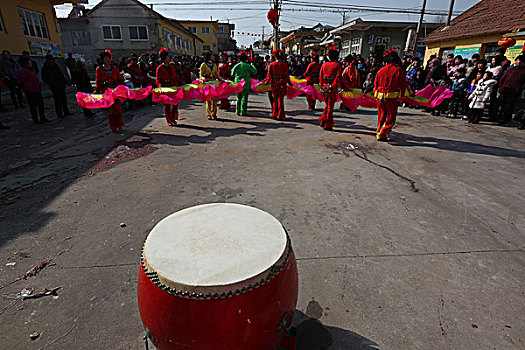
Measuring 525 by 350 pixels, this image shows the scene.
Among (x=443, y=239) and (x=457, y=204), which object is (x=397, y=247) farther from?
(x=457, y=204)

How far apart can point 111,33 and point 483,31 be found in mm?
27500

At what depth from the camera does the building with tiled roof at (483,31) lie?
375 inches

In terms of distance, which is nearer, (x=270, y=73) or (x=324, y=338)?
(x=324, y=338)

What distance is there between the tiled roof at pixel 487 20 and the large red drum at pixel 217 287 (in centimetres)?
1226

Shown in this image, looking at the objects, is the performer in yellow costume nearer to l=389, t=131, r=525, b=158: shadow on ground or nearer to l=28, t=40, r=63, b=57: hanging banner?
l=389, t=131, r=525, b=158: shadow on ground

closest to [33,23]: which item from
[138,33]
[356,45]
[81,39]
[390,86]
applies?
[138,33]

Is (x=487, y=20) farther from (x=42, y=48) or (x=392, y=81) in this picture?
(x=42, y=48)

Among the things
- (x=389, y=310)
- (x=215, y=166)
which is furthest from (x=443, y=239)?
(x=215, y=166)

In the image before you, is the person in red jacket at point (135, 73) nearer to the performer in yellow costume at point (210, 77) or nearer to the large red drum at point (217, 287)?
the performer in yellow costume at point (210, 77)

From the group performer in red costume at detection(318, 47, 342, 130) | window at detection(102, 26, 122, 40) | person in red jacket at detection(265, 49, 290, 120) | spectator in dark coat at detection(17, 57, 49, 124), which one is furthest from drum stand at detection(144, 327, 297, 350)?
window at detection(102, 26, 122, 40)

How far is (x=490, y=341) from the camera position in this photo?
74.1 inches

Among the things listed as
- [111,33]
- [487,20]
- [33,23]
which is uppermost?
[111,33]

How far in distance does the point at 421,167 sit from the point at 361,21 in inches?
802

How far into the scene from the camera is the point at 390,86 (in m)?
5.81
